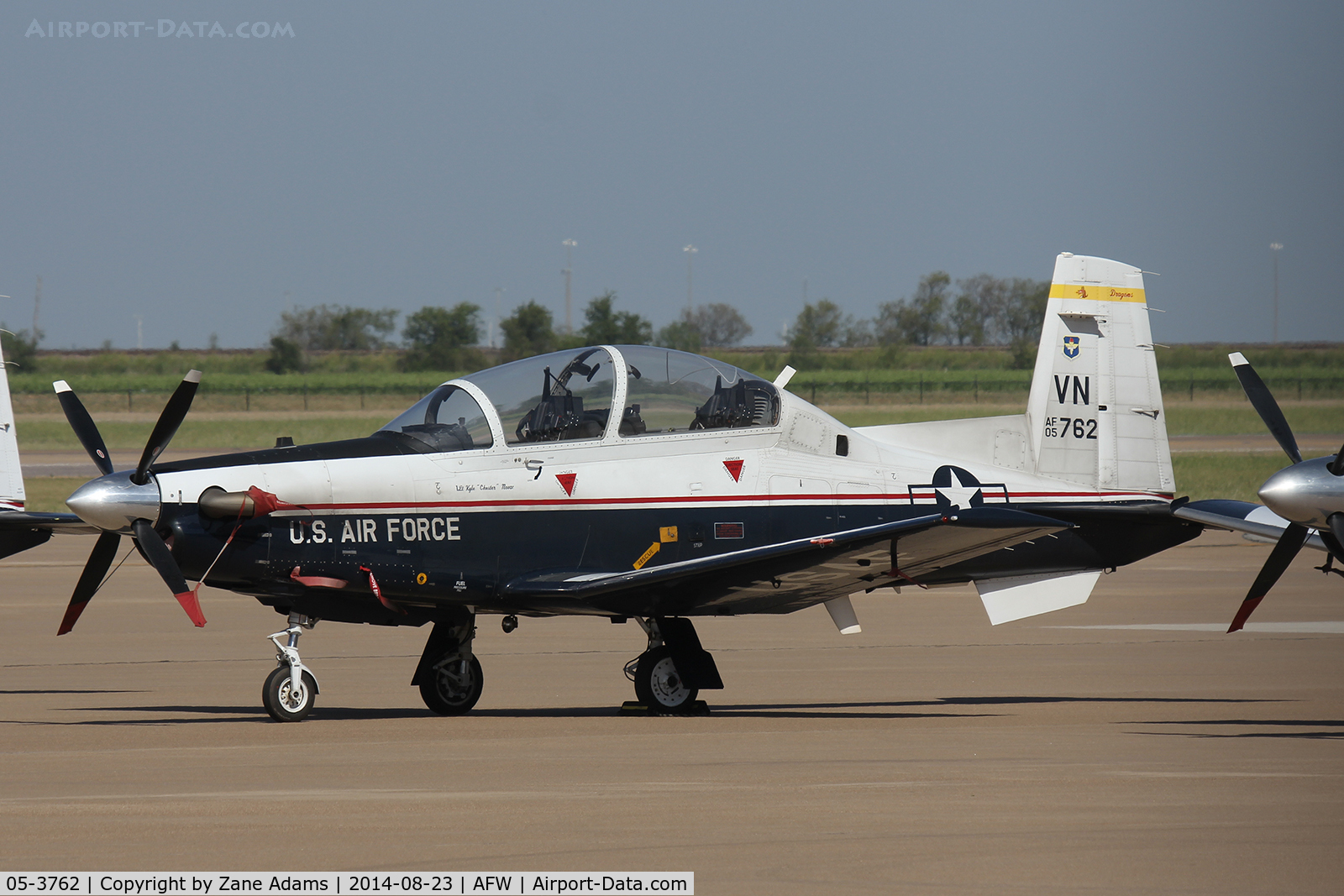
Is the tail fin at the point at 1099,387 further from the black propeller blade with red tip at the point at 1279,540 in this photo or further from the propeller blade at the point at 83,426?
the propeller blade at the point at 83,426

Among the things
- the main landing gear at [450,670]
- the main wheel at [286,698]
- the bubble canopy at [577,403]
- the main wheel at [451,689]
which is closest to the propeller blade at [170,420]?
the bubble canopy at [577,403]

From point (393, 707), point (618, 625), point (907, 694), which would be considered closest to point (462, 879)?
point (393, 707)

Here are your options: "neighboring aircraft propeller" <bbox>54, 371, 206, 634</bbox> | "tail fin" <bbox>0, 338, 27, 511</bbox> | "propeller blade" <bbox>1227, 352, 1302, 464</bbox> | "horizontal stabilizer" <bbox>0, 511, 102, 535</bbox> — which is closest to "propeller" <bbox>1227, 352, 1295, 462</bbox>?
"propeller blade" <bbox>1227, 352, 1302, 464</bbox>

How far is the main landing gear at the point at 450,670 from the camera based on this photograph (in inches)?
453

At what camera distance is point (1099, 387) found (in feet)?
42.9

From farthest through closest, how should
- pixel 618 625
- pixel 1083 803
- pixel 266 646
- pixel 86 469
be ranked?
pixel 86 469 < pixel 618 625 < pixel 266 646 < pixel 1083 803

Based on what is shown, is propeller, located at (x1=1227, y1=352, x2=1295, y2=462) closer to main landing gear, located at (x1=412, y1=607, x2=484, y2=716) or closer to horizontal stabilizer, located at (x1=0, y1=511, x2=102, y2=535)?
main landing gear, located at (x1=412, y1=607, x2=484, y2=716)

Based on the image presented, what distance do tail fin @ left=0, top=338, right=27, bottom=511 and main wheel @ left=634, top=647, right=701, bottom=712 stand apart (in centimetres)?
574

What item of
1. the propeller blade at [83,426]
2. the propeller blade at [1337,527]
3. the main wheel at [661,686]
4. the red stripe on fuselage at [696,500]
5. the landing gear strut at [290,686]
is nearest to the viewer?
Result: the propeller blade at [1337,527]

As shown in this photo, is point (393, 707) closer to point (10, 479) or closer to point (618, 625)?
point (10, 479)

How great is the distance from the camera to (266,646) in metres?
16.0

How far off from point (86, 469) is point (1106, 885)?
4349 cm

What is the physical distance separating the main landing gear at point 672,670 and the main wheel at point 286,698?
2.31m

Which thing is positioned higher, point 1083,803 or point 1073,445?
point 1073,445
